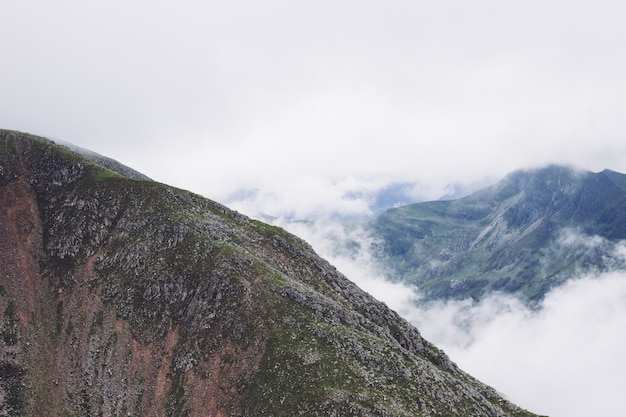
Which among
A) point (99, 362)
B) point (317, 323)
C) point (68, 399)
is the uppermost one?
point (317, 323)

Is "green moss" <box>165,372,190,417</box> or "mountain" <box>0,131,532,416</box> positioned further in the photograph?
"green moss" <box>165,372,190,417</box>

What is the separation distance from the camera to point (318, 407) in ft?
300

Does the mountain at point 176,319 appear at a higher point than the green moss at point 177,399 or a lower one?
higher

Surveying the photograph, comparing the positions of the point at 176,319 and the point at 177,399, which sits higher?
the point at 176,319

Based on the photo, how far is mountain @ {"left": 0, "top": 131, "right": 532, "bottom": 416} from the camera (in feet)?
333

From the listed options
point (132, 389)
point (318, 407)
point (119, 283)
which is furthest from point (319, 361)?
point (119, 283)

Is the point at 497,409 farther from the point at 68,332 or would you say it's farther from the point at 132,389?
the point at 68,332

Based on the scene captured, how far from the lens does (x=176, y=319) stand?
12112 cm

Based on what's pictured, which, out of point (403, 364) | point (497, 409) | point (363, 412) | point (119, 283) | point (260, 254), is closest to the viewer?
point (363, 412)

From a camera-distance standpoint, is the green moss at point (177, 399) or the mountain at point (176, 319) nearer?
the mountain at point (176, 319)

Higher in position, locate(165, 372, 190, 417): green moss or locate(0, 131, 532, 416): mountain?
locate(0, 131, 532, 416): mountain

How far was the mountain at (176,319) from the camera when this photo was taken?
101500mm

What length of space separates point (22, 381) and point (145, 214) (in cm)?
5808

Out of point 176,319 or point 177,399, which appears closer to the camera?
point 177,399
